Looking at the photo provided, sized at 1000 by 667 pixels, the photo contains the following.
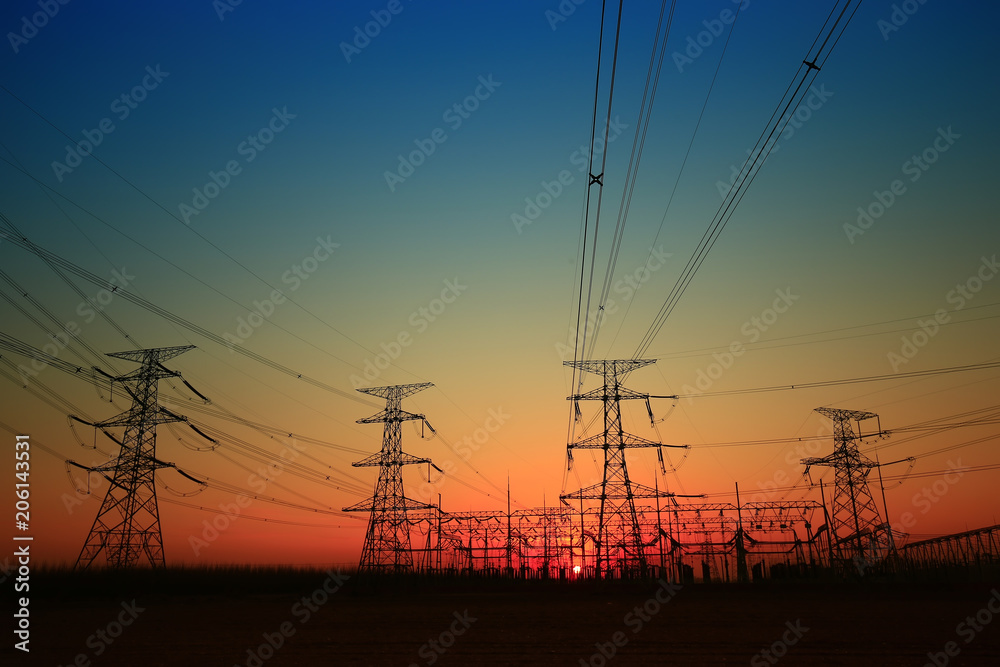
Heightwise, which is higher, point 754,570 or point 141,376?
point 141,376

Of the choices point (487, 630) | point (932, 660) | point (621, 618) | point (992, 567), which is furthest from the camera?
point (992, 567)

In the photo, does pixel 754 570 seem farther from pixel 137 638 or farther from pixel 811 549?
pixel 137 638

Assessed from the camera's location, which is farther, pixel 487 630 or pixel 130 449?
pixel 130 449

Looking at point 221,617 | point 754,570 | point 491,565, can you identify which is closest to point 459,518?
point 491,565

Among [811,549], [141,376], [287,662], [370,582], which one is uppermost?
[141,376]

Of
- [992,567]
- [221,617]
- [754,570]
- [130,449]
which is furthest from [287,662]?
[754,570]

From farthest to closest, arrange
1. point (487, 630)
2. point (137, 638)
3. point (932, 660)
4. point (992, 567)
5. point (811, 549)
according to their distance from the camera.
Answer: point (811, 549)
point (992, 567)
point (487, 630)
point (137, 638)
point (932, 660)
